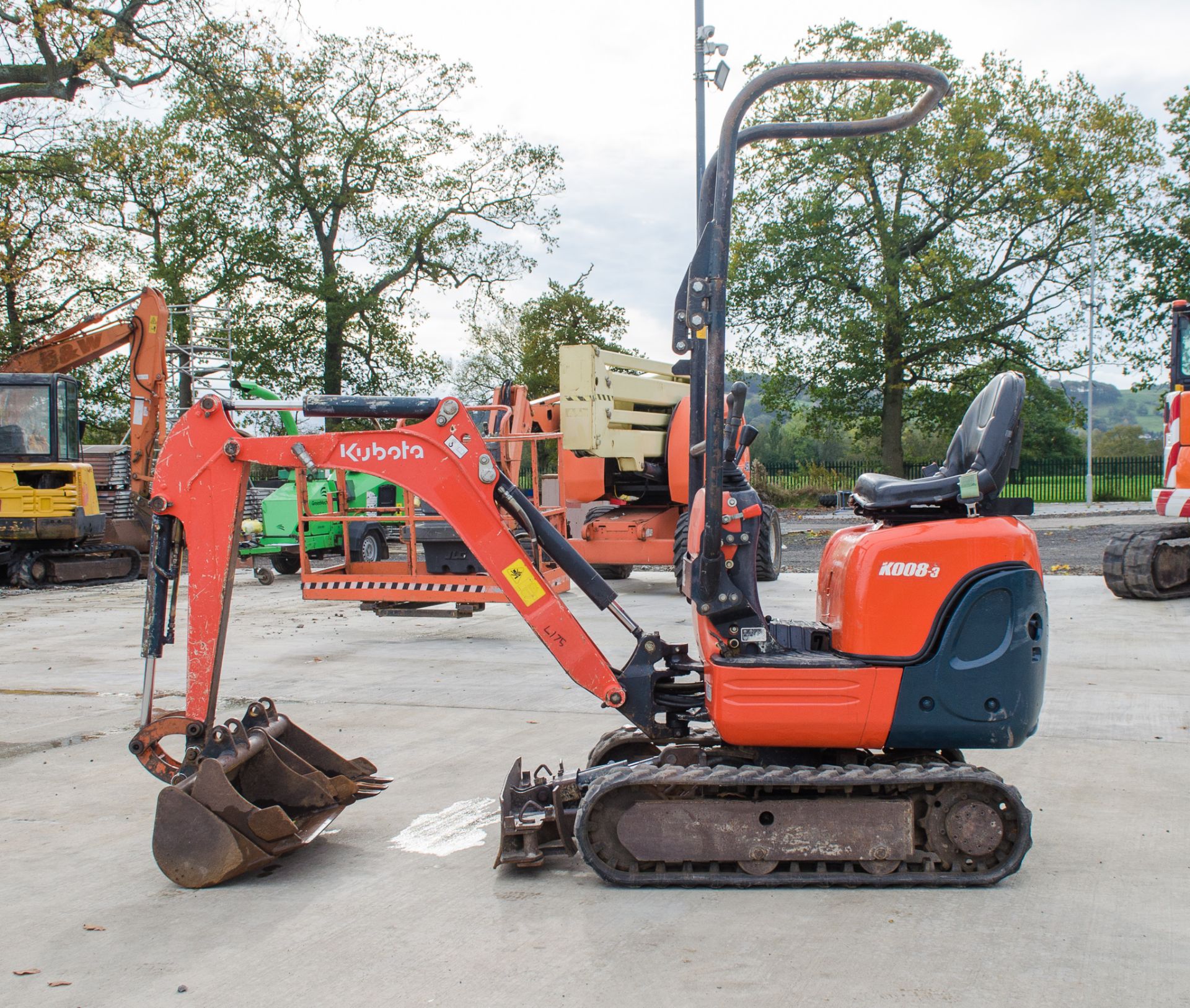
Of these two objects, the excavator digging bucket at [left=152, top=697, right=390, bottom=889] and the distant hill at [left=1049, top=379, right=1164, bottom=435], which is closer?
the excavator digging bucket at [left=152, top=697, right=390, bottom=889]

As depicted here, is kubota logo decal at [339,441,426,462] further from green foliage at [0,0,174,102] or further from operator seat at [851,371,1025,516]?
green foliage at [0,0,174,102]

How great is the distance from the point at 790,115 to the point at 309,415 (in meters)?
29.7

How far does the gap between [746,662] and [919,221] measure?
3043cm

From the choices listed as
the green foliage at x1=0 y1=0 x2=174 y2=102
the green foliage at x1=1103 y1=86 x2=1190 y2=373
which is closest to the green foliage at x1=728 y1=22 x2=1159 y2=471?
the green foliage at x1=1103 y1=86 x2=1190 y2=373

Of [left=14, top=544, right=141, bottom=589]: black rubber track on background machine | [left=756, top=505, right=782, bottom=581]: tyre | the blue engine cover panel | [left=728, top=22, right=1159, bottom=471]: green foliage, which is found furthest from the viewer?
[left=728, top=22, right=1159, bottom=471]: green foliage

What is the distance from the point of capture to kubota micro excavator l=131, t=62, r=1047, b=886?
3.88 m

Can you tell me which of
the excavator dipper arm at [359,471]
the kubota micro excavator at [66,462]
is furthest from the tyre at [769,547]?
the kubota micro excavator at [66,462]

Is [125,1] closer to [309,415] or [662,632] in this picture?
[662,632]

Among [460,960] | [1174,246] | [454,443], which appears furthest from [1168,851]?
[1174,246]

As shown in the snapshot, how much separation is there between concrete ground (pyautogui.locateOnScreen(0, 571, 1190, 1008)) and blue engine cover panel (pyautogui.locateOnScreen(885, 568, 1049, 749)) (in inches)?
22.5

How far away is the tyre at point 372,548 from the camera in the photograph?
51.3 feet

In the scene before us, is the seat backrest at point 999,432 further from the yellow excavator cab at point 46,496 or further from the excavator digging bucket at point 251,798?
the yellow excavator cab at point 46,496

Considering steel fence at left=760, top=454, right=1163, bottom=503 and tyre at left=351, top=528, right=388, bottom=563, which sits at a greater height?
steel fence at left=760, top=454, right=1163, bottom=503

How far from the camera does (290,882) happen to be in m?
4.08
